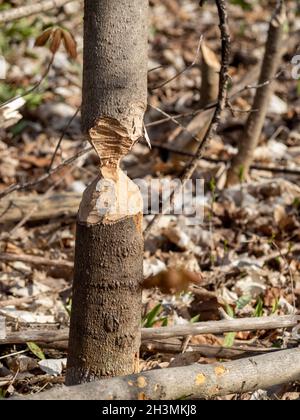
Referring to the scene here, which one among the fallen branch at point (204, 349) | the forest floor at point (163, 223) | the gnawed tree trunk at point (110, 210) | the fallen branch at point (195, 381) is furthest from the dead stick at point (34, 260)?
the fallen branch at point (195, 381)

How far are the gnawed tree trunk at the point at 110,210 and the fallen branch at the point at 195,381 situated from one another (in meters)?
0.22

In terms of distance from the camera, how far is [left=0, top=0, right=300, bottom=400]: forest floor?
2.83 meters

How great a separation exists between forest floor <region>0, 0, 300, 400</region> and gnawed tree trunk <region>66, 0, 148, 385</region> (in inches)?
14.3

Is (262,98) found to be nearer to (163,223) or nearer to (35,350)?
(163,223)

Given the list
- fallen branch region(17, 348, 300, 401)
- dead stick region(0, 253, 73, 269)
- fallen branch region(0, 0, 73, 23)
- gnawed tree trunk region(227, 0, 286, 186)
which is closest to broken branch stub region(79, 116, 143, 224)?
fallen branch region(17, 348, 300, 401)

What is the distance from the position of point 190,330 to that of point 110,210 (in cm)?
64

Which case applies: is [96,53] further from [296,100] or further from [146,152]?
[296,100]

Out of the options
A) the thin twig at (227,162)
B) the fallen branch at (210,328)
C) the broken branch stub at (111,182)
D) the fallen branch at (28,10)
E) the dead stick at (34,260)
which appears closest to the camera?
the broken branch stub at (111,182)

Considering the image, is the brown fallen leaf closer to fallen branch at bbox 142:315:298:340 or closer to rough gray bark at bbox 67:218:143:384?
fallen branch at bbox 142:315:298:340

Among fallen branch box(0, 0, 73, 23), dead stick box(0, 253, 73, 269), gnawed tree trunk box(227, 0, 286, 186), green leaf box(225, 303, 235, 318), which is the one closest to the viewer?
fallen branch box(0, 0, 73, 23)

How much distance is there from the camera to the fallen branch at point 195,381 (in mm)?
2010

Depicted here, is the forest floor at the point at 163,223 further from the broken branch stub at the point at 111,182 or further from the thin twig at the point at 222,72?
the broken branch stub at the point at 111,182
